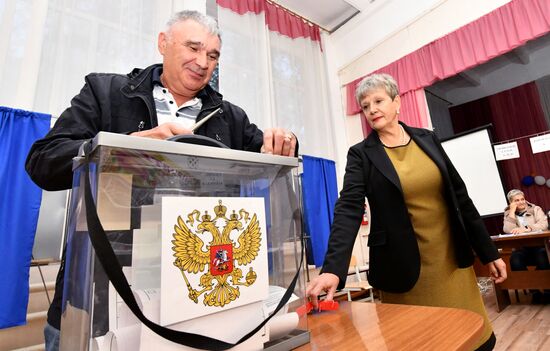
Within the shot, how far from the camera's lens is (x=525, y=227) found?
349cm

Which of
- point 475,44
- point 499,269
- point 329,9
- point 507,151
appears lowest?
point 499,269

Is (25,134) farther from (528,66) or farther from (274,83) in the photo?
(528,66)

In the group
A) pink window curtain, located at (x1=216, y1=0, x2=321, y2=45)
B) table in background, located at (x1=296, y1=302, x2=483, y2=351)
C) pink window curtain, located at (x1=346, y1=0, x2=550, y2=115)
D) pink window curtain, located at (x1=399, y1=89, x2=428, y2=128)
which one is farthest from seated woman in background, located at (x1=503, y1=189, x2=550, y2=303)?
→ table in background, located at (x1=296, y1=302, x2=483, y2=351)

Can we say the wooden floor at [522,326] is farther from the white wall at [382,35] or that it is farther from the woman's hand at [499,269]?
the white wall at [382,35]

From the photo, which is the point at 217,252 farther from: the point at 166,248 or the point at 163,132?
the point at 163,132

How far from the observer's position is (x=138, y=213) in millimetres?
325

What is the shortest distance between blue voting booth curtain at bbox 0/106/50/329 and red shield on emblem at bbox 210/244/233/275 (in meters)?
1.92

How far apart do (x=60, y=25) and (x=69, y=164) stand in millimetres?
2540

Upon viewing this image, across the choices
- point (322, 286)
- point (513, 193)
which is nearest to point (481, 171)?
point (513, 193)

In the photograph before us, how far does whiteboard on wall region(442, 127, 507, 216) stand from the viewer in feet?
12.6

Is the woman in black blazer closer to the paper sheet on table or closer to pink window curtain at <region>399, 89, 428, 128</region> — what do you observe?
the paper sheet on table

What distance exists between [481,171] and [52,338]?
4551mm

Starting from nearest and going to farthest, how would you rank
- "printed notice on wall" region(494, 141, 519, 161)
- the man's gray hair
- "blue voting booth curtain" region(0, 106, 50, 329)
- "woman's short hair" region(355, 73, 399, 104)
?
the man's gray hair
"woman's short hair" region(355, 73, 399, 104)
"blue voting booth curtain" region(0, 106, 50, 329)
"printed notice on wall" region(494, 141, 519, 161)

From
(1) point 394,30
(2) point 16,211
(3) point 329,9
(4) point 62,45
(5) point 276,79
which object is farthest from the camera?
(3) point 329,9
